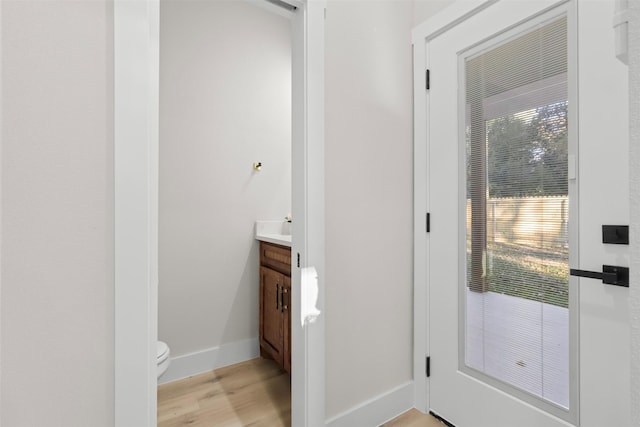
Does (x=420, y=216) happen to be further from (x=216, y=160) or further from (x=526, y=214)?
(x=216, y=160)

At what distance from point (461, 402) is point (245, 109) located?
2.22 metres

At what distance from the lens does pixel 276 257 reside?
6.86 feet

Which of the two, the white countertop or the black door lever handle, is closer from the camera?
the black door lever handle

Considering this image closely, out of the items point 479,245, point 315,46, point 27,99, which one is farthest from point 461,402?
point 27,99

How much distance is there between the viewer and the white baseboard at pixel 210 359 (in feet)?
6.70

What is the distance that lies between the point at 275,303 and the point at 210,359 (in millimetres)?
616

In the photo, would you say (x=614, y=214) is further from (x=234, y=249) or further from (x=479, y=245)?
(x=234, y=249)

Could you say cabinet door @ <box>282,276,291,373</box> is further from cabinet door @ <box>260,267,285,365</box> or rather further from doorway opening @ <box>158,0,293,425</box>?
doorway opening @ <box>158,0,293,425</box>

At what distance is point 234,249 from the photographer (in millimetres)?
2301

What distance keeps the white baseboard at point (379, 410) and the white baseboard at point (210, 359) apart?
3.44 ft

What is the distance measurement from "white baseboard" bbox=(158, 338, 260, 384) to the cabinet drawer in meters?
0.61

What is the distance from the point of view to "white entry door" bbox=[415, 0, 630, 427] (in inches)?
43.4

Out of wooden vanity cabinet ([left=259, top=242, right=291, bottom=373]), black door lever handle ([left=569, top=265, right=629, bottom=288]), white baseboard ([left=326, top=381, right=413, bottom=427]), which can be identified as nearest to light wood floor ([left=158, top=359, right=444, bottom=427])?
white baseboard ([left=326, top=381, right=413, bottom=427])

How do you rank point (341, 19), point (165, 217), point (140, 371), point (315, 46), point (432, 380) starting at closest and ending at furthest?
1. point (140, 371)
2. point (315, 46)
3. point (341, 19)
4. point (432, 380)
5. point (165, 217)
